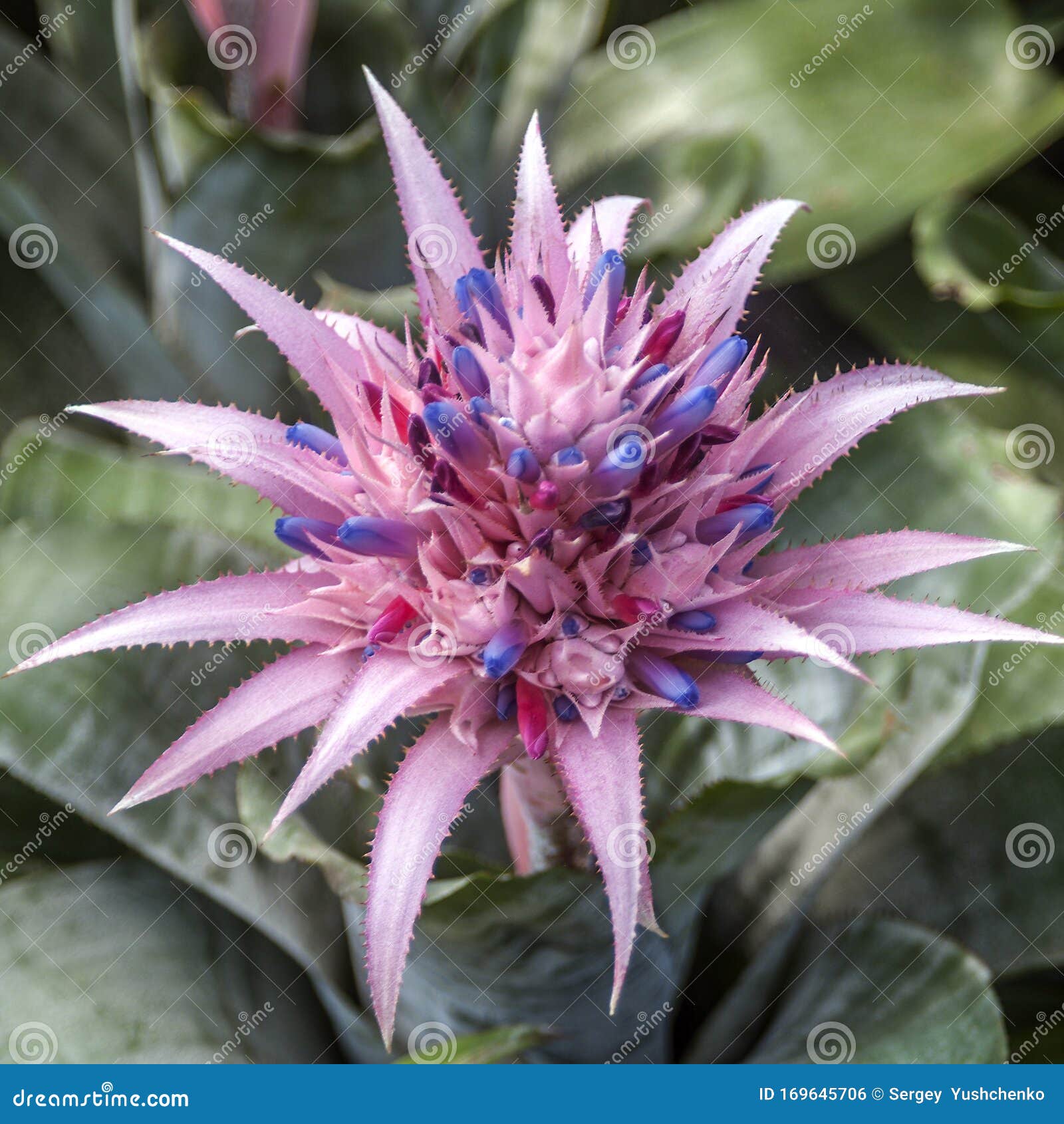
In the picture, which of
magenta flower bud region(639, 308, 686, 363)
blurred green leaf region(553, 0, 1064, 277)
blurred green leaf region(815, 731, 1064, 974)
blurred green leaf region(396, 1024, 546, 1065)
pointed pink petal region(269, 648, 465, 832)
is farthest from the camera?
blurred green leaf region(553, 0, 1064, 277)

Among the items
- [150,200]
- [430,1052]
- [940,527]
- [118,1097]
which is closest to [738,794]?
[430,1052]

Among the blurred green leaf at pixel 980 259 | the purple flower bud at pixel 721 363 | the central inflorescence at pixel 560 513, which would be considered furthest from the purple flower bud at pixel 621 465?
the blurred green leaf at pixel 980 259

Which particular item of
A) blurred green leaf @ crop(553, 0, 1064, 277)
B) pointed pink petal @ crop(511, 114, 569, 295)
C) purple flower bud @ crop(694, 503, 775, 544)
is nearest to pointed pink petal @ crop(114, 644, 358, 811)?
purple flower bud @ crop(694, 503, 775, 544)

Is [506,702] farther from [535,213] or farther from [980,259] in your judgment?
[980,259]

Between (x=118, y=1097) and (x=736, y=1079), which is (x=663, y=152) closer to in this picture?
(x=736, y=1079)

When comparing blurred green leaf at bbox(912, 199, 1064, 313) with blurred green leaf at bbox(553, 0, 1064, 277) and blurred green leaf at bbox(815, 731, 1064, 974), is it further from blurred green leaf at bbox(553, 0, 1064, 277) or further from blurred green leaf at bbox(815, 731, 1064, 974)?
blurred green leaf at bbox(815, 731, 1064, 974)

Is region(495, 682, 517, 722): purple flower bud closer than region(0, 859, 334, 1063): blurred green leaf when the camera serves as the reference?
Yes
